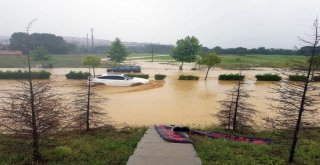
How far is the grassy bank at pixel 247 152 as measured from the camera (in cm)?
1016

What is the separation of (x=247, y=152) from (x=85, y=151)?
585cm

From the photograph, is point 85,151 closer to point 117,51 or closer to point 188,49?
point 188,49

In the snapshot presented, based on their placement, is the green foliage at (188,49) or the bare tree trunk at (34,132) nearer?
the bare tree trunk at (34,132)

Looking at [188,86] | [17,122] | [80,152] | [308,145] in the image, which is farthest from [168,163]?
[188,86]

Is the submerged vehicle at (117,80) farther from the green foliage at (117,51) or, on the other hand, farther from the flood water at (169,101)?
the green foliage at (117,51)

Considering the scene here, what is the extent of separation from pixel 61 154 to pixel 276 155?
7.66 m

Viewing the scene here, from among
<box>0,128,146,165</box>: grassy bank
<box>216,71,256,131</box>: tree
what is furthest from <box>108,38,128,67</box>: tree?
<box>0,128,146,165</box>: grassy bank

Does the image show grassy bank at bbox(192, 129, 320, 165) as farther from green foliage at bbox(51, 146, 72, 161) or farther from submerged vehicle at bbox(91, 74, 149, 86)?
submerged vehicle at bbox(91, 74, 149, 86)

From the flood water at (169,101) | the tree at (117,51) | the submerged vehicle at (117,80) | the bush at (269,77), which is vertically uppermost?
the tree at (117,51)

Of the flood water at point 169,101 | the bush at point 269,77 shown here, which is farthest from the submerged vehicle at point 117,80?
the bush at point 269,77

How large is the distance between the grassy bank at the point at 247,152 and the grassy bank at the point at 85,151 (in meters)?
2.63

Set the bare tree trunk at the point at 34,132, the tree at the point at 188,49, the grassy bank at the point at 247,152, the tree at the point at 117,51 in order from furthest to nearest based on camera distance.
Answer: the tree at the point at 117,51, the tree at the point at 188,49, the grassy bank at the point at 247,152, the bare tree trunk at the point at 34,132

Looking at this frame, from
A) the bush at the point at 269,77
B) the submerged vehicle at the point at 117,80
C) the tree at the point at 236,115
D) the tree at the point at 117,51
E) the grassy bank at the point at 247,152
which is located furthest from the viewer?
the tree at the point at 117,51

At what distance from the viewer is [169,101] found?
23078 mm
